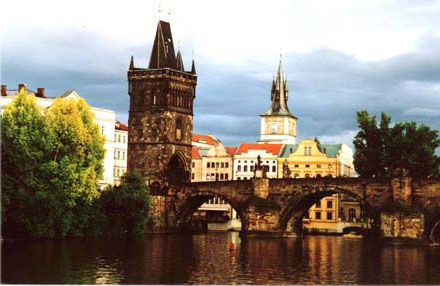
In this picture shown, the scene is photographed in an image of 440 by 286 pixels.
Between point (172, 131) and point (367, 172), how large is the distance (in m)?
15.9

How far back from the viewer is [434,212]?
62344mm

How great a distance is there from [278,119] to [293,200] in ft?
170

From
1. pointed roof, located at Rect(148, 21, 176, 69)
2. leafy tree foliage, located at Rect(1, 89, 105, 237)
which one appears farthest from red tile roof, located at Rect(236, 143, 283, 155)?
leafy tree foliage, located at Rect(1, 89, 105, 237)

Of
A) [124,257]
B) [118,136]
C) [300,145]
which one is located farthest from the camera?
[300,145]

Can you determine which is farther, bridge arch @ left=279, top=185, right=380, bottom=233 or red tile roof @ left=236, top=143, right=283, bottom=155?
red tile roof @ left=236, top=143, right=283, bottom=155

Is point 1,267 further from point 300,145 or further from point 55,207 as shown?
point 300,145

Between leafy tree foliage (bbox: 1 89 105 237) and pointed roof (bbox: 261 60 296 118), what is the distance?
6560cm

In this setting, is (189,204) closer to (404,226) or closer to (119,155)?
(119,155)

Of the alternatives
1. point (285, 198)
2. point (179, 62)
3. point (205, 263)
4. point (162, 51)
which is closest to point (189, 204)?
point (285, 198)

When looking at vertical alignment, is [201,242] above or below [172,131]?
below

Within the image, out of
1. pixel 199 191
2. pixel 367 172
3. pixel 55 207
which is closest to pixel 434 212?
pixel 367 172

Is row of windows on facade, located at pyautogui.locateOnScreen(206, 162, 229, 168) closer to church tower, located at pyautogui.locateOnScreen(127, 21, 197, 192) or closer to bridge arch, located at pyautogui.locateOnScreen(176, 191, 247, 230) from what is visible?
church tower, located at pyautogui.locateOnScreen(127, 21, 197, 192)

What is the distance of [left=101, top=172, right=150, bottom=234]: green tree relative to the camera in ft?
197

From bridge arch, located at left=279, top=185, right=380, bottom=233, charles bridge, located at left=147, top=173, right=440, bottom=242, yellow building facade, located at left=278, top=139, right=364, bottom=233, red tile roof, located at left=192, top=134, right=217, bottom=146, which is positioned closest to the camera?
charles bridge, located at left=147, top=173, right=440, bottom=242
